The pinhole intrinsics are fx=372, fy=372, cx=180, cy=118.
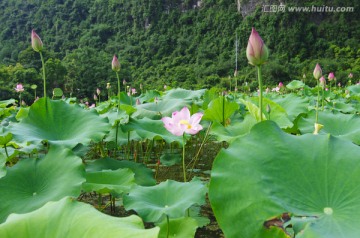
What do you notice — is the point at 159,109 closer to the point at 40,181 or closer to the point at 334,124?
the point at 334,124

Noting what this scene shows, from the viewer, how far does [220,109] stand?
193cm

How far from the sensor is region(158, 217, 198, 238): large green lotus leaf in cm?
101

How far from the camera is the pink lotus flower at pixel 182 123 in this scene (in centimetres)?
122

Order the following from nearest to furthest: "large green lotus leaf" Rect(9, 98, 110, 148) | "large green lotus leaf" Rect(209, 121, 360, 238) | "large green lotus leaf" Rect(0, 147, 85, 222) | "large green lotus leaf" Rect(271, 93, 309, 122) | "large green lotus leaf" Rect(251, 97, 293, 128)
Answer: "large green lotus leaf" Rect(209, 121, 360, 238), "large green lotus leaf" Rect(0, 147, 85, 222), "large green lotus leaf" Rect(9, 98, 110, 148), "large green lotus leaf" Rect(251, 97, 293, 128), "large green lotus leaf" Rect(271, 93, 309, 122)

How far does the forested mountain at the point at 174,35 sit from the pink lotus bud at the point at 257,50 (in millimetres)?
20467

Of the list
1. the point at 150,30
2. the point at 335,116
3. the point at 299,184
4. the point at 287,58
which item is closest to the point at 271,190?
the point at 299,184

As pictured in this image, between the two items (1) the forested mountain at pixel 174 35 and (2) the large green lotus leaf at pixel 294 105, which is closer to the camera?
(2) the large green lotus leaf at pixel 294 105

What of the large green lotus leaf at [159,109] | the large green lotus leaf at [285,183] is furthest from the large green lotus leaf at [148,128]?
the large green lotus leaf at [285,183]

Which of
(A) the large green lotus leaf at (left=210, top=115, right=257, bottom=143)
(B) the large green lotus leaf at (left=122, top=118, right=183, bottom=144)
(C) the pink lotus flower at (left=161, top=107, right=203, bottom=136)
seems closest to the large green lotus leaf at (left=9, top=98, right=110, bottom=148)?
(B) the large green lotus leaf at (left=122, top=118, right=183, bottom=144)

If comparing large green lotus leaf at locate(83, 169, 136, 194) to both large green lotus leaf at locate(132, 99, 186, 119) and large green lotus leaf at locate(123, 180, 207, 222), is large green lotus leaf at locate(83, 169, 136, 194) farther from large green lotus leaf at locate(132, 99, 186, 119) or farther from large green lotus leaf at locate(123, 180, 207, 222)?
large green lotus leaf at locate(132, 99, 186, 119)

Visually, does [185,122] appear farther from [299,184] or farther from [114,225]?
[114,225]

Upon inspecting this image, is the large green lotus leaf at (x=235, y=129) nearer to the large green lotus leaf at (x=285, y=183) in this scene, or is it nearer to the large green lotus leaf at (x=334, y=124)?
the large green lotus leaf at (x=334, y=124)

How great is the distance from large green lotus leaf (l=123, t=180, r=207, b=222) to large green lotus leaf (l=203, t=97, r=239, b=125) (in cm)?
80

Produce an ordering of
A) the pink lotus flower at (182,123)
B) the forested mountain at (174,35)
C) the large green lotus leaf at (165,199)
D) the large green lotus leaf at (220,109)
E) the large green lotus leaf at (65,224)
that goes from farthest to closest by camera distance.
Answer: the forested mountain at (174,35), the large green lotus leaf at (220,109), the pink lotus flower at (182,123), the large green lotus leaf at (165,199), the large green lotus leaf at (65,224)
